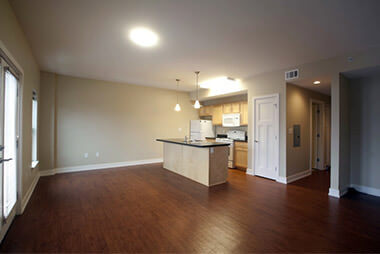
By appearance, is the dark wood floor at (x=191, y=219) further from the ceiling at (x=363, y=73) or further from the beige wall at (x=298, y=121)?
the ceiling at (x=363, y=73)

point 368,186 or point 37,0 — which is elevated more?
point 37,0

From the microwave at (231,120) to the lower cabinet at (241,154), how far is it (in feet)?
2.04

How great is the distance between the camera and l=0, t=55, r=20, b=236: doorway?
2084 millimetres

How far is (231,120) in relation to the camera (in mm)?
6098

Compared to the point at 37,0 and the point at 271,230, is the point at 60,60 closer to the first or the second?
the point at 37,0

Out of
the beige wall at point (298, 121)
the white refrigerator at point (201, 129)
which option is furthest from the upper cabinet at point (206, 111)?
the beige wall at point (298, 121)

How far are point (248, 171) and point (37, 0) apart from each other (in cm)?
515

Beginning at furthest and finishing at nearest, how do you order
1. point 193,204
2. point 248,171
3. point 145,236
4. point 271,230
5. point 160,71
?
point 248,171 → point 160,71 → point 193,204 → point 271,230 → point 145,236

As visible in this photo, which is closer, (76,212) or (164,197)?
(76,212)

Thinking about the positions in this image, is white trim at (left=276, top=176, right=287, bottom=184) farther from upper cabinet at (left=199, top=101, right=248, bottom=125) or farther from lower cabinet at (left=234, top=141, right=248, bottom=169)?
upper cabinet at (left=199, top=101, right=248, bottom=125)

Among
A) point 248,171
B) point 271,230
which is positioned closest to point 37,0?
point 271,230

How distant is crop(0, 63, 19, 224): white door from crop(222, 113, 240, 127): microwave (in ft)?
16.7

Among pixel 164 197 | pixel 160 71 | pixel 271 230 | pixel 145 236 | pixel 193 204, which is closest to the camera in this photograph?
pixel 145 236

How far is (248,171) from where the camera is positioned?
511 centimetres
